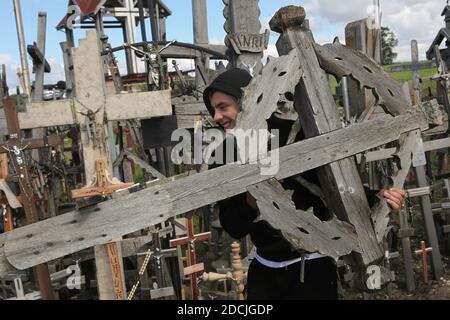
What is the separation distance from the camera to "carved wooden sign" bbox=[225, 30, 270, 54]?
413cm

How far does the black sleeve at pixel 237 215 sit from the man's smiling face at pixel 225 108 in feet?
1.26

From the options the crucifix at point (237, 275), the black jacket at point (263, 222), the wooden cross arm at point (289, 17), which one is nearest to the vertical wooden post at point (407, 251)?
the crucifix at point (237, 275)

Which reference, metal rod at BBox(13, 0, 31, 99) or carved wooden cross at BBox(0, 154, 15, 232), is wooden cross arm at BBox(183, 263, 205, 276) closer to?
carved wooden cross at BBox(0, 154, 15, 232)

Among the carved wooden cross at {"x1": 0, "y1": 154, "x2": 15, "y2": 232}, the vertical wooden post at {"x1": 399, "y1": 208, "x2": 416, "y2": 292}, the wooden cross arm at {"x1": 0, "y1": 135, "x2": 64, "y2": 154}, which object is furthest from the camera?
the vertical wooden post at {"x1": 399, "y1": 208, "x2": 416, "y2": 292}

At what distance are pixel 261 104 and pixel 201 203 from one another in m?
0.48

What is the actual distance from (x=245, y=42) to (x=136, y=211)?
265 cm

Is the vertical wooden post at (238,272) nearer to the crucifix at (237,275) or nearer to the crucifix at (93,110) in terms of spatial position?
the crucifix at (237,275)

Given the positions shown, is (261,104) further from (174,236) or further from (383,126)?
(174,236)

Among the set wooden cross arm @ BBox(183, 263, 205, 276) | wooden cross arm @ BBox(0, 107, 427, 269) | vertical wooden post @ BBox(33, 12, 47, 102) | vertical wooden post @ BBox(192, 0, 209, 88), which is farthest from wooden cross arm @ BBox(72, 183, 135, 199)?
vertical wooden post @ BBox(33, 12, 47, 102)

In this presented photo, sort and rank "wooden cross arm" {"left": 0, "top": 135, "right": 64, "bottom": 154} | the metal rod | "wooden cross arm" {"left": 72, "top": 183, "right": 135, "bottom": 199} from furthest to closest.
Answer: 1. the metal rod
2. "wooden cross arm" {"left": 0, "top": 135, "right": 64, "bottom": 154}
3. "wooden cross arm" {"left": 72, "top": 183, "right": 135, "bottom": 199}

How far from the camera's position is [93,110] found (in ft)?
9.10

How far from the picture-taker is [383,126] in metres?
2.20

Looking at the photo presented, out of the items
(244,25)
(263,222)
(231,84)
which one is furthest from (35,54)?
(263,222)

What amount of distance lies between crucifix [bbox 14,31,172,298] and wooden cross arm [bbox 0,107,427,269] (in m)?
0.36
